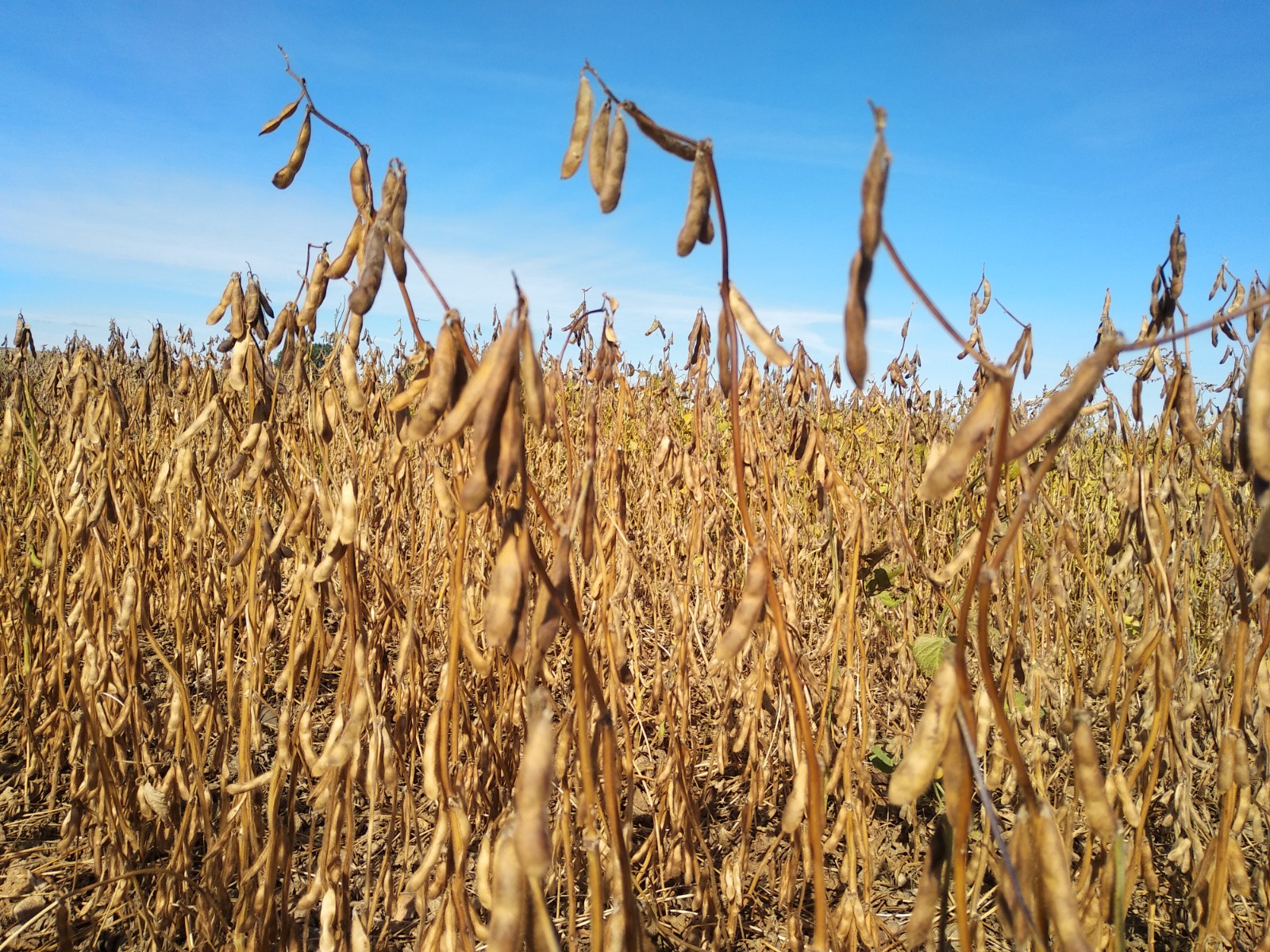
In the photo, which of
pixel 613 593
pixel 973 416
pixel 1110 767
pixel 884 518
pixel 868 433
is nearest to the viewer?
pixel 973 416

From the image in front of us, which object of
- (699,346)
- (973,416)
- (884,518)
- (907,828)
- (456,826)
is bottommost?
(907,828)

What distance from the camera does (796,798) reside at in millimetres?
954

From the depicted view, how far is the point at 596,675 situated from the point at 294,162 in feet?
2.50

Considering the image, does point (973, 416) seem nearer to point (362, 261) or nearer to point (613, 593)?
point (362, 261)

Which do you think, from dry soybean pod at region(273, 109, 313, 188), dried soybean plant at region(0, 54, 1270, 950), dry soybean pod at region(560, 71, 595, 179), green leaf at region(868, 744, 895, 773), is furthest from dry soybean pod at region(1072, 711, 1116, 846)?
green leaf at region(868, 744, 895, 773)

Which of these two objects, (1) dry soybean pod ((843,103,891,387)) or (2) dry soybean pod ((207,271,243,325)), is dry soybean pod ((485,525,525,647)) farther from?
(2) dry soybean pod ((207,271,243,325))

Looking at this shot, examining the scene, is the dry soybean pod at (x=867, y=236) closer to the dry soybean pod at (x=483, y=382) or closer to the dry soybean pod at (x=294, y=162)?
the dry soybean pod at (x=483, y=382)

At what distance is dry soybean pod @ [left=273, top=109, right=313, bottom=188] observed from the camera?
1.06 metres

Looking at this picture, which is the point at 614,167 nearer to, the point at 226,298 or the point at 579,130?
the point at 579,130

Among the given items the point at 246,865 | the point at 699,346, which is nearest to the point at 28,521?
the point at 246,865

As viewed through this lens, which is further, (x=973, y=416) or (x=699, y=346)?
(x=699, y=346)

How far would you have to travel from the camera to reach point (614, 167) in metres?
0.75

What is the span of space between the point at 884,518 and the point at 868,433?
4.94 feet

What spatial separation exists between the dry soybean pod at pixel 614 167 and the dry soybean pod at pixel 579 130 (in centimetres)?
5
